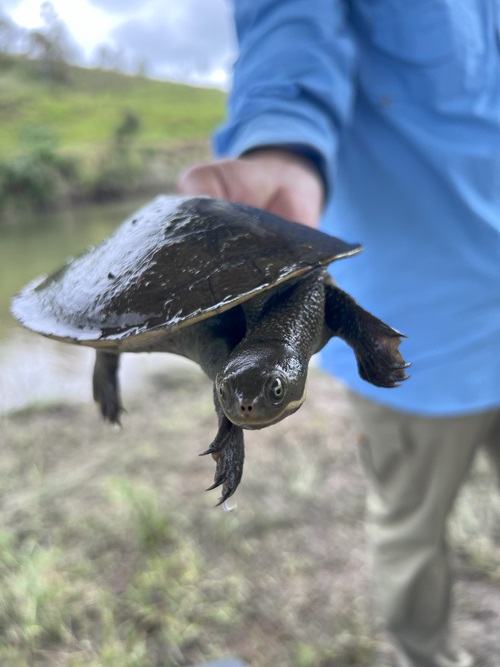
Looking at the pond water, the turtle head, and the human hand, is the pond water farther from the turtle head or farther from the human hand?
the turtle head

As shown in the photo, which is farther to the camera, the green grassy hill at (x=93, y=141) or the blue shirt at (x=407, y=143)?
the green grassy hill at (x=93, y=141)

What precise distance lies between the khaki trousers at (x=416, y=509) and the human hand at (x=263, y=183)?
62cm

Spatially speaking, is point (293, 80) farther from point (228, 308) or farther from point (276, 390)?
point (276, 390)

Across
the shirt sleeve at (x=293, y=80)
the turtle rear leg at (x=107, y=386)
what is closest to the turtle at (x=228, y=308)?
the turtle rear leg at (x=107, y=386)

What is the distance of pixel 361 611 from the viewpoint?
6.03ft

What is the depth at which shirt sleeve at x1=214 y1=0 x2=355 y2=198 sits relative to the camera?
38.4 inches

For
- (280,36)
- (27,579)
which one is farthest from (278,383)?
(27,579)

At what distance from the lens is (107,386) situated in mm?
859

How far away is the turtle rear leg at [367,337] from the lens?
589mm

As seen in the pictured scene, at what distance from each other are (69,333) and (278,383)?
0.29 m

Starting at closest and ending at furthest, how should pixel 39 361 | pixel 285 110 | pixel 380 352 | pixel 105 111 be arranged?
pixel 380 352, pixel 285 110, pixel 39 361, pixel 105 111

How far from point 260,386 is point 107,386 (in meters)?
0.46

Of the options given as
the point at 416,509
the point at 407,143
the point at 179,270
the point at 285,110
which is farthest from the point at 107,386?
the point at 416,509

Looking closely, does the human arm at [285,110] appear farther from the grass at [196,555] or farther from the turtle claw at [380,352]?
the grass at [196,555]
